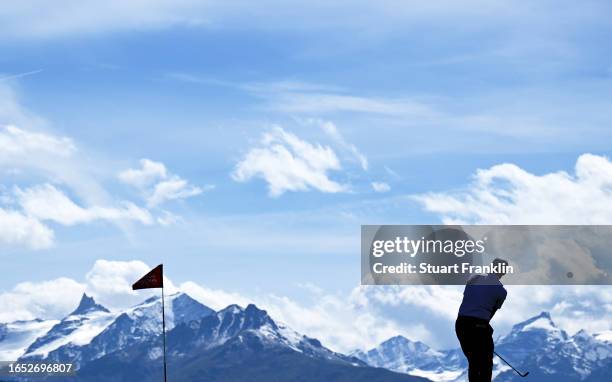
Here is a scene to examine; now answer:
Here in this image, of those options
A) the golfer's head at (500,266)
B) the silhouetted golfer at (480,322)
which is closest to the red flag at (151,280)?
the silhouetted golfer at (480,322)

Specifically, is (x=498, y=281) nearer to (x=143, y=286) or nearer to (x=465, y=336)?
(x=465, y=336)

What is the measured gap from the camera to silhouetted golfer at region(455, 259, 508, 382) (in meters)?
24.9

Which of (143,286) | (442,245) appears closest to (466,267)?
(442,245)

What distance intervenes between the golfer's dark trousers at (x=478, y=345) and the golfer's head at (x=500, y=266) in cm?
117

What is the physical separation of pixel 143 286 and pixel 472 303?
1892 cm

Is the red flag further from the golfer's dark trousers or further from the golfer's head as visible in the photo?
the golfer's head

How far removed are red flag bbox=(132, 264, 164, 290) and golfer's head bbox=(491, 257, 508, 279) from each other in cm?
1839

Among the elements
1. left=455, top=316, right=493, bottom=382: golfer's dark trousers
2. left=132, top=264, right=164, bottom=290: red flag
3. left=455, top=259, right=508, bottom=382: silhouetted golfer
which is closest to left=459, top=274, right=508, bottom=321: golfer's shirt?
left=455, top=259, right=508, bottom=382: silhouetted golfer

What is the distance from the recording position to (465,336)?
25172mm

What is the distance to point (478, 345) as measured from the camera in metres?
24.9

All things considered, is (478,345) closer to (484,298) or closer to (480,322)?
(480,322)

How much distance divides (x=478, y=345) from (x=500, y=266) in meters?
1.91

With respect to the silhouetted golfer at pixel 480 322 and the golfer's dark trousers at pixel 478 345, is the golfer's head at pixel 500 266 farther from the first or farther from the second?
the golfer's dark trousers at pixel 478 345

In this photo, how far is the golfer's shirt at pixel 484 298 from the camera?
24981 mm
